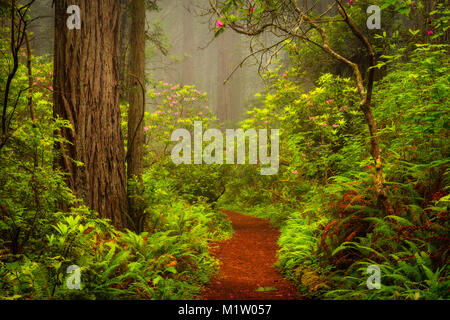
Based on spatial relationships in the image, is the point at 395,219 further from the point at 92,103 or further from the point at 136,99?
the point at 136,99

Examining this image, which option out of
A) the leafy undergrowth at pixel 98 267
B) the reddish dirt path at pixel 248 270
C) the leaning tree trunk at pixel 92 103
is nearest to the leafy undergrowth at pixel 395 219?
the reddish dirt path at pixel 248 270

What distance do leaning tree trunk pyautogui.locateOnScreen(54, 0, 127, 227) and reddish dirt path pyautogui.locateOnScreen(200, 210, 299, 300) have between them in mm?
1731

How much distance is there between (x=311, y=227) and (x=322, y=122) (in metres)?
2.98

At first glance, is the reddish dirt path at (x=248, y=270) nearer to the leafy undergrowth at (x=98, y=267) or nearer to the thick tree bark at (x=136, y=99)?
the leafy undergrowth at (x=98, y=267)

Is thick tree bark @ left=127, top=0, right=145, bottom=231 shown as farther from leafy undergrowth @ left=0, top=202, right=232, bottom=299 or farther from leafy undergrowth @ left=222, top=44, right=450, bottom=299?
leafy undergrowth @ left=222, top=44, right=450, bottom=299

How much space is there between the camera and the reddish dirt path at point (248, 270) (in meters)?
3.38

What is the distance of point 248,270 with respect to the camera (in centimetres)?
438

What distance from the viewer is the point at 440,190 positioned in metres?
3.29

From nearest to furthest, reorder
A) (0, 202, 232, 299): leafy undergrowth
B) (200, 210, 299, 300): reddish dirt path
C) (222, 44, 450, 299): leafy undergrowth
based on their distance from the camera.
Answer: (0, 202, 232, 299): leafy undergrowth
(222, 44, 450, 299): leafy undergrowth
(200, 210, 299, 300): reddish dirt path

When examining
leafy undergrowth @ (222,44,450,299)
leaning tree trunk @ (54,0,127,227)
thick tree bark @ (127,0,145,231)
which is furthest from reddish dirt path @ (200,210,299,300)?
thick tree bark @ (127,0,145,231)

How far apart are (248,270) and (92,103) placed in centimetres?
337

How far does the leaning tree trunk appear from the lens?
370 centimetres
